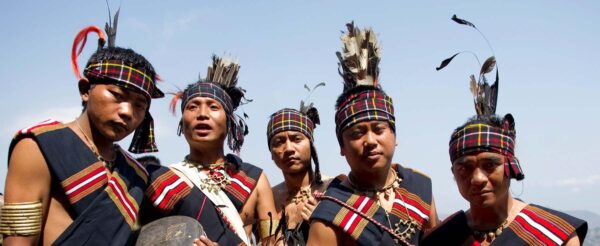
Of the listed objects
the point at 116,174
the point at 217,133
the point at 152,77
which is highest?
the point at 152,77

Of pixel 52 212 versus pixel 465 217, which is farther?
pixel 465 217

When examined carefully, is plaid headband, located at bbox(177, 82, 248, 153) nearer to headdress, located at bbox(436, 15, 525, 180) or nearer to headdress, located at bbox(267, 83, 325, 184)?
headdress, located at bbox(267, 83, 325, 184)

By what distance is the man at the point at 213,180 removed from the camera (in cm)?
514

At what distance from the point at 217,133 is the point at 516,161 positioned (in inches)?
112

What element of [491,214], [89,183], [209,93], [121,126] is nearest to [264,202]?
[209,93]

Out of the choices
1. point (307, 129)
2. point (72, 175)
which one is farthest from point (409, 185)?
point (72, 175)

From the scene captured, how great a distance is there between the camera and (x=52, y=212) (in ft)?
12.6

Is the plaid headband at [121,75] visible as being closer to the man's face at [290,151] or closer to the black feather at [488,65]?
the man's face at [290,151]

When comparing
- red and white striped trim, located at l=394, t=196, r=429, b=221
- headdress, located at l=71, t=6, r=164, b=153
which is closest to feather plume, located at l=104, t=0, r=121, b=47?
headdress, located at l=71, t=6, r=164, b=153

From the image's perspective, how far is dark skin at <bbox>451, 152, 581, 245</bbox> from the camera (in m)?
4.15

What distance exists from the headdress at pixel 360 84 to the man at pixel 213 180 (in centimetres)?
129

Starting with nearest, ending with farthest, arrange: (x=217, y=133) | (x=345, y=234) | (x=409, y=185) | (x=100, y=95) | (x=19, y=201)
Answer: (x=19, y=201) < (x=100, y=95) < (x=345, y=234) < (x=409, y=185) < (x=217, y=133)

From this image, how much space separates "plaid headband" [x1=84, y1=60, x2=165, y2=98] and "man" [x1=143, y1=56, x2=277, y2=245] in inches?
45.0

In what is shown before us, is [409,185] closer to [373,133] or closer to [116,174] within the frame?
[373,133]
